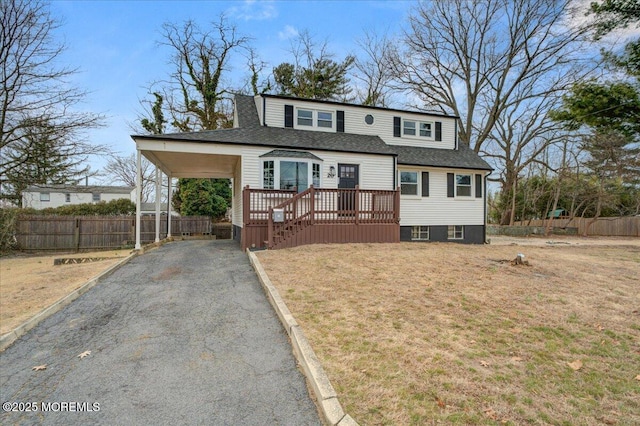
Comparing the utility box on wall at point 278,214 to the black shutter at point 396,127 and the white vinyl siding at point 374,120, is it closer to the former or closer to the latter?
the white vinyl siding at point 374,120

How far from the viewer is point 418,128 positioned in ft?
52.0

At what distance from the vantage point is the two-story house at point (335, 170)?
10000 millimetres

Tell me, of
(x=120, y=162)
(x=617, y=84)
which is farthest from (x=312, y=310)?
(x=120, y=162)

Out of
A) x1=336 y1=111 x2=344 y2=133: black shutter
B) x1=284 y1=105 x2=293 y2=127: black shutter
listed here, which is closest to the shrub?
x1=284 y1=105 x2=293 y2=127: black shutter

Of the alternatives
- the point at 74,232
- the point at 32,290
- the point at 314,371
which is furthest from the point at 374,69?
the point at 314,371

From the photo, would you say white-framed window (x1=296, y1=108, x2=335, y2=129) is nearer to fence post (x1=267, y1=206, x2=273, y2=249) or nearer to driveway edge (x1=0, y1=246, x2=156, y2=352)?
fence post (x1=267, y1=206, x2=273, y2=249)

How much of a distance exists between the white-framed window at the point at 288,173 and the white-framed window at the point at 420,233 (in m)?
6.03

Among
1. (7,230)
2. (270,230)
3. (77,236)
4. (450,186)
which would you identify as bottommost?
(77,236)

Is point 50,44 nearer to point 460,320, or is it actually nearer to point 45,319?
point 45,319

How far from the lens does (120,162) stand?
34.3 m

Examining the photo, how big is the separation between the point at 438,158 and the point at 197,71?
20.5 meters

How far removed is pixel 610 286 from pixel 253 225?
8783mm

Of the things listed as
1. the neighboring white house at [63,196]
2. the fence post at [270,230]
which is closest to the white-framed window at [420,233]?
the fence post at [270,230]

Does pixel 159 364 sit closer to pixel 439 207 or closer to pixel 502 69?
pixel 439 207
